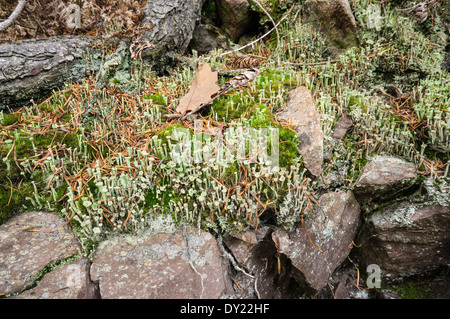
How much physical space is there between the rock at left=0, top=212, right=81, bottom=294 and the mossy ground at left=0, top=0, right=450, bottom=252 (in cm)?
13

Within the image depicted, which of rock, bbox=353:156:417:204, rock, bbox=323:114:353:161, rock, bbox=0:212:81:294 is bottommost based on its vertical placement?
rock, bbox=0:212:81:294

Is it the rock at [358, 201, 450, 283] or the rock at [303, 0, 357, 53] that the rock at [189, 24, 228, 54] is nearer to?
the rock at [303, 0, 357, 53]

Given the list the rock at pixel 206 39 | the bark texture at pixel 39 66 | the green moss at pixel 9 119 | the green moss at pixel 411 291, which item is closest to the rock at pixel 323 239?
the green moss at pixel 411 291

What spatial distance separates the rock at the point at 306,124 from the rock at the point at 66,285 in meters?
2.48

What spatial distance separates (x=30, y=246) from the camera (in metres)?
2.79

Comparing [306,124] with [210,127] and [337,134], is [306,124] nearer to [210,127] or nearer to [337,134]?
[337,134]

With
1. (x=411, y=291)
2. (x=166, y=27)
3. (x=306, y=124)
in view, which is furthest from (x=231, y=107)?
(x=411, y=291)

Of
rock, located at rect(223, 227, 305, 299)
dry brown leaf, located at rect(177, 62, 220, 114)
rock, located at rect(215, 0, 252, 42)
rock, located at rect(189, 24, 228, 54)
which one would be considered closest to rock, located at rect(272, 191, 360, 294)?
rock, located at rect(223, 227, 305, 299)

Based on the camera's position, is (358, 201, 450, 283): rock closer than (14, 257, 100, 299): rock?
No

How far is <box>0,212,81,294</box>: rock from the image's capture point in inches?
100

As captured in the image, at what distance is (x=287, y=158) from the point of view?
3.31m

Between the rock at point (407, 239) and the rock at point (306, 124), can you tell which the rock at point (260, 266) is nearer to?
the rock at point (306, 124)
